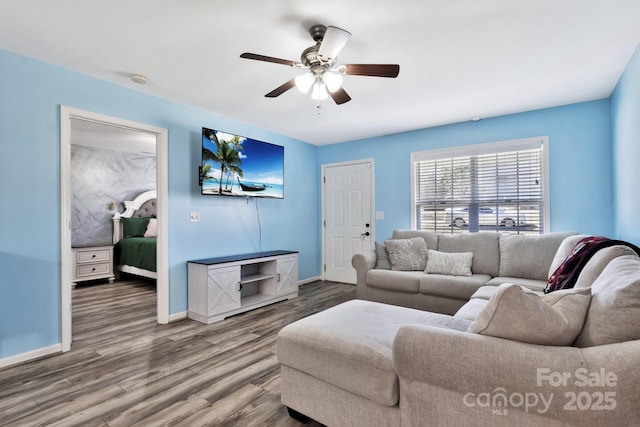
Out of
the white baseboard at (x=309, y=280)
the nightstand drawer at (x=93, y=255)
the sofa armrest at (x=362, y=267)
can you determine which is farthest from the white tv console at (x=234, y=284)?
the nightstand drawer at (x=93, y=255)

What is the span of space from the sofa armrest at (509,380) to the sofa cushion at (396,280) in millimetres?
2150

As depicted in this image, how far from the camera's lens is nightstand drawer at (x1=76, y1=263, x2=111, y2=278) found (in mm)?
5073

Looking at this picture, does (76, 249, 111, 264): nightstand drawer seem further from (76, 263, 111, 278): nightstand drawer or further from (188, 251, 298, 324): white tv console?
(188, 251, 298, 324): white tv console

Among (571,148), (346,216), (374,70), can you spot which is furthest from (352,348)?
(346,216)

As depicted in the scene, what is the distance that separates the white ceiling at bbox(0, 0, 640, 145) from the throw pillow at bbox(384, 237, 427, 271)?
5.38 feet

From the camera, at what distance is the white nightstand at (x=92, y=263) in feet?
16.5

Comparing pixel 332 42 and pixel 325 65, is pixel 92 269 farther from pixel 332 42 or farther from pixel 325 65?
pixel 332 42

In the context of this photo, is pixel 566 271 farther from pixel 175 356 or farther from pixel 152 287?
pixel 152 287

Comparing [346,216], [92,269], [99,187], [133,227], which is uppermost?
[99,187]

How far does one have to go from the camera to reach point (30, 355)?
2508 mm

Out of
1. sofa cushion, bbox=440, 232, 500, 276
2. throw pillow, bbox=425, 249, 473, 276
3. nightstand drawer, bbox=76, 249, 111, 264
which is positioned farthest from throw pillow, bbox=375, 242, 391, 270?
nightstand drawer, bbox=76, 249, 111, 264

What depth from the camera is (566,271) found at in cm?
208

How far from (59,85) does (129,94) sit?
56 cm

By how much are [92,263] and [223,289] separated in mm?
3234
